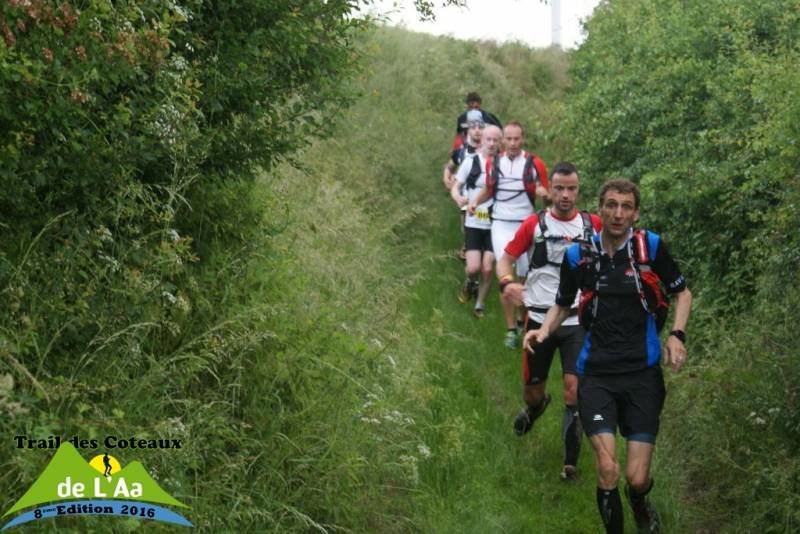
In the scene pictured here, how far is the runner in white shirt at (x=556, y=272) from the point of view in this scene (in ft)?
27.7

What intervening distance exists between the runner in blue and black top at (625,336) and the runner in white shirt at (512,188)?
5.08 meters

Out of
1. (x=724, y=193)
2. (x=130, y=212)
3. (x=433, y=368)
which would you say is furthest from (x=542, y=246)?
(x=130, y=212)

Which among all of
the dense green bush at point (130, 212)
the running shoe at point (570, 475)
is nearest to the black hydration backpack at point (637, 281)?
the running shoe at point (570, 475)

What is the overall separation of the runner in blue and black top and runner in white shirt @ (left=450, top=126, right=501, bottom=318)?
6.20 metres

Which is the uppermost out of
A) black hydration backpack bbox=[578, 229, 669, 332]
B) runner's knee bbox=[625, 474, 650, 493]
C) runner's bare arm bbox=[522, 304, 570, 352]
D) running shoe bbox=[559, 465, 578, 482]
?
black hydration backpack bbox=[578, 229, 669, 332]

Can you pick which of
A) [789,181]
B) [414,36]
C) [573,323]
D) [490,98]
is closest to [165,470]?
[573,323]

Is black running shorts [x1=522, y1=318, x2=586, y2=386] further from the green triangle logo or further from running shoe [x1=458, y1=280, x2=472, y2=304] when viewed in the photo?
running shoe [x1=458, y1=280, x2=472, y2=304]

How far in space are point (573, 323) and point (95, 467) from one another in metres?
4.29

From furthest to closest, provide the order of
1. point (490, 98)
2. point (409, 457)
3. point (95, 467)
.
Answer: point (490, 98) < point (409, 457) < point (95, 467)

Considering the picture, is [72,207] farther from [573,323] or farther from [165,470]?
[573,323]

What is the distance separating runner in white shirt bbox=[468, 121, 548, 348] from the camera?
12.2 metres

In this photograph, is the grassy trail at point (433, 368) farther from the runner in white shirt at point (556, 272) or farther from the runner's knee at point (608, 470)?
the runner's knee at point (608, 470)

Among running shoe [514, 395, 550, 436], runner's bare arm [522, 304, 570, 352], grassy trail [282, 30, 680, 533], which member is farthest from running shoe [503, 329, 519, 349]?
runner's bare arm [522, 304, 570, 352]

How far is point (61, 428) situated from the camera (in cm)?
511
